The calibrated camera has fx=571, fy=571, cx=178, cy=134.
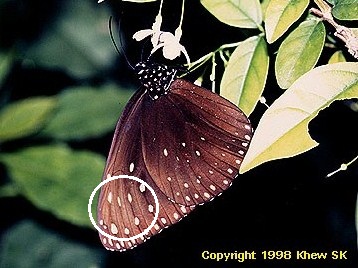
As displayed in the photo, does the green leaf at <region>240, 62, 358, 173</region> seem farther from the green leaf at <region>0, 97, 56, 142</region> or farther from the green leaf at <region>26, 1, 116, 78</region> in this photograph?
the green leaf at <region>26, 1, 116, 78</region>

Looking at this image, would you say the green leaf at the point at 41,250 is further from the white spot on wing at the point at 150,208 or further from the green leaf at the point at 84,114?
the white spot on wing at the point at 150,208

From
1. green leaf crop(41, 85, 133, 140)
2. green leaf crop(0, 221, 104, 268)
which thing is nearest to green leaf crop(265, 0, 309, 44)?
green leaf crop(41, 85, 133, 140)

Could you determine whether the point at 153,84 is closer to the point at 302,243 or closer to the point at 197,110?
the point at 197,110

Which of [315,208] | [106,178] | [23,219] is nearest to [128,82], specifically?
[23,219]

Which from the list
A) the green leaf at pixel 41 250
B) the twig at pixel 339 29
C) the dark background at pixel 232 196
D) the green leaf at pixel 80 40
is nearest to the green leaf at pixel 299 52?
the twig at pixel 339 29

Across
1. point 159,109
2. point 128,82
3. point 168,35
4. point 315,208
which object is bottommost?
point 315,208
